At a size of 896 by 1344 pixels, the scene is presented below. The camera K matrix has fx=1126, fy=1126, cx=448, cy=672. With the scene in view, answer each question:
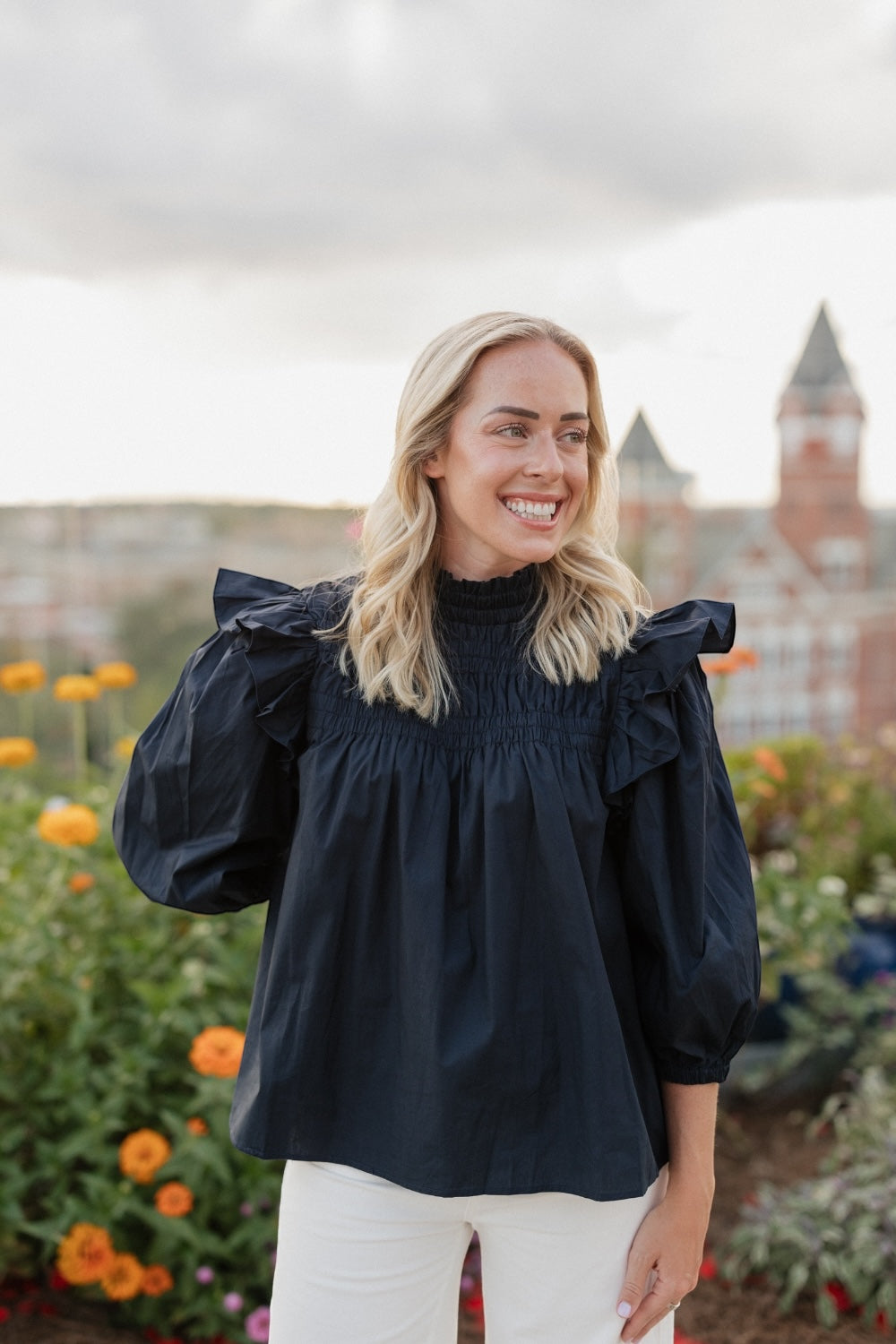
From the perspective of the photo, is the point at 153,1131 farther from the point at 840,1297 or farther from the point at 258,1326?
the point at 840,1297

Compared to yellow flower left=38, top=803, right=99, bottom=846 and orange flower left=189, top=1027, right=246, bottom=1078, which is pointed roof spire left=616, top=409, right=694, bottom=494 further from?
orange flower left=189, top=1027, right=246, bottom=1078

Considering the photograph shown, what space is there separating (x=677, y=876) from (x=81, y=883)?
149cm

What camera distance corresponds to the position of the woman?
1.28 m

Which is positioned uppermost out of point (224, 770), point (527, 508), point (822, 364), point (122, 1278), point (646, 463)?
point (822, 364)

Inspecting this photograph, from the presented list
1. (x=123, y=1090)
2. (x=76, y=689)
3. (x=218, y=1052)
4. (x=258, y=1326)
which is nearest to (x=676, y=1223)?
Answer: (x=218, y=1052)

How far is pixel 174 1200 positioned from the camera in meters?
2.01

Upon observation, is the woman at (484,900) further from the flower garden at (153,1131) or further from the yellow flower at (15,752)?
the yellow flower at (15,752)

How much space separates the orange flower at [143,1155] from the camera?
6.54 feet

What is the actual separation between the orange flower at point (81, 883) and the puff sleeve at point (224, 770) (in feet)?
3.08

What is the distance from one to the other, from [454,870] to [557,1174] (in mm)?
359

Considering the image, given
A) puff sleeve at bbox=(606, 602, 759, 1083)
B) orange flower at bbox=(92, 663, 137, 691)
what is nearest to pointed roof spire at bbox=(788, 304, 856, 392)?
orange flower at bbox=(92, 663, 137, 691)

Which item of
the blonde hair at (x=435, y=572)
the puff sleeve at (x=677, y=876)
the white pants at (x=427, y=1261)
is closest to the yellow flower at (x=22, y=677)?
the blonde hair at (x=435, y=572)

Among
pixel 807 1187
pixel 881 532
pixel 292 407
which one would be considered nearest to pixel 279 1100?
pixel 807 1187

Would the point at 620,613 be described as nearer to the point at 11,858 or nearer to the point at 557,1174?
the point at 557,1174
